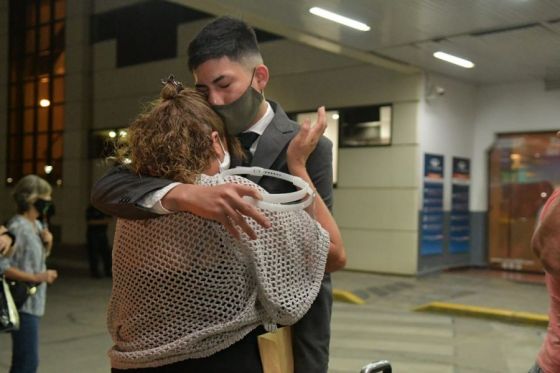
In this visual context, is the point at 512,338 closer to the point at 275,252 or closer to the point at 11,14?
the point at 275,252

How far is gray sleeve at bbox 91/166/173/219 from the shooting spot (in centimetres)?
154

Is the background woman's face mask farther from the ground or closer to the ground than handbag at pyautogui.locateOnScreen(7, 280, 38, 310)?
farther from the ground

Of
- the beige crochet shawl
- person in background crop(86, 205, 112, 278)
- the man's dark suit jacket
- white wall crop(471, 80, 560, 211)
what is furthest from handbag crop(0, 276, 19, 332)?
white wall crop(471, 80, 560, 211)

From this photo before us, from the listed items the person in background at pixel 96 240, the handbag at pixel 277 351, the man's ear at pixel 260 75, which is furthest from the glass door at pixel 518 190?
the handbag at pixel 277 351

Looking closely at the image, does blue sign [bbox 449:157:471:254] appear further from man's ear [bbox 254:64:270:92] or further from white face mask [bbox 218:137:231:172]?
→ white face mask [bbox 218:137:231:172]

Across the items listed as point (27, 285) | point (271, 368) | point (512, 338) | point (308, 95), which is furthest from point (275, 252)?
point (308, 95)

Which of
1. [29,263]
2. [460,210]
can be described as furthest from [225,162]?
[460,210]

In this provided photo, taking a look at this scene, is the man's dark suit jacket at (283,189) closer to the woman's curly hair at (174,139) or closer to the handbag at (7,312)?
the woman's curly hair at (174,139)

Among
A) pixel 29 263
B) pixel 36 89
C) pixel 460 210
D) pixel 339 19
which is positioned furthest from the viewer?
pixel 36 89

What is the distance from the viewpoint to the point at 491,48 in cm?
1075

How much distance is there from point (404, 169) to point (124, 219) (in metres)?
11.2

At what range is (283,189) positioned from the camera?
179cm

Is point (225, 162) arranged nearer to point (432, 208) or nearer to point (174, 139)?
point (174, 139)

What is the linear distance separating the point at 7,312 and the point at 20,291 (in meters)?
0.29
